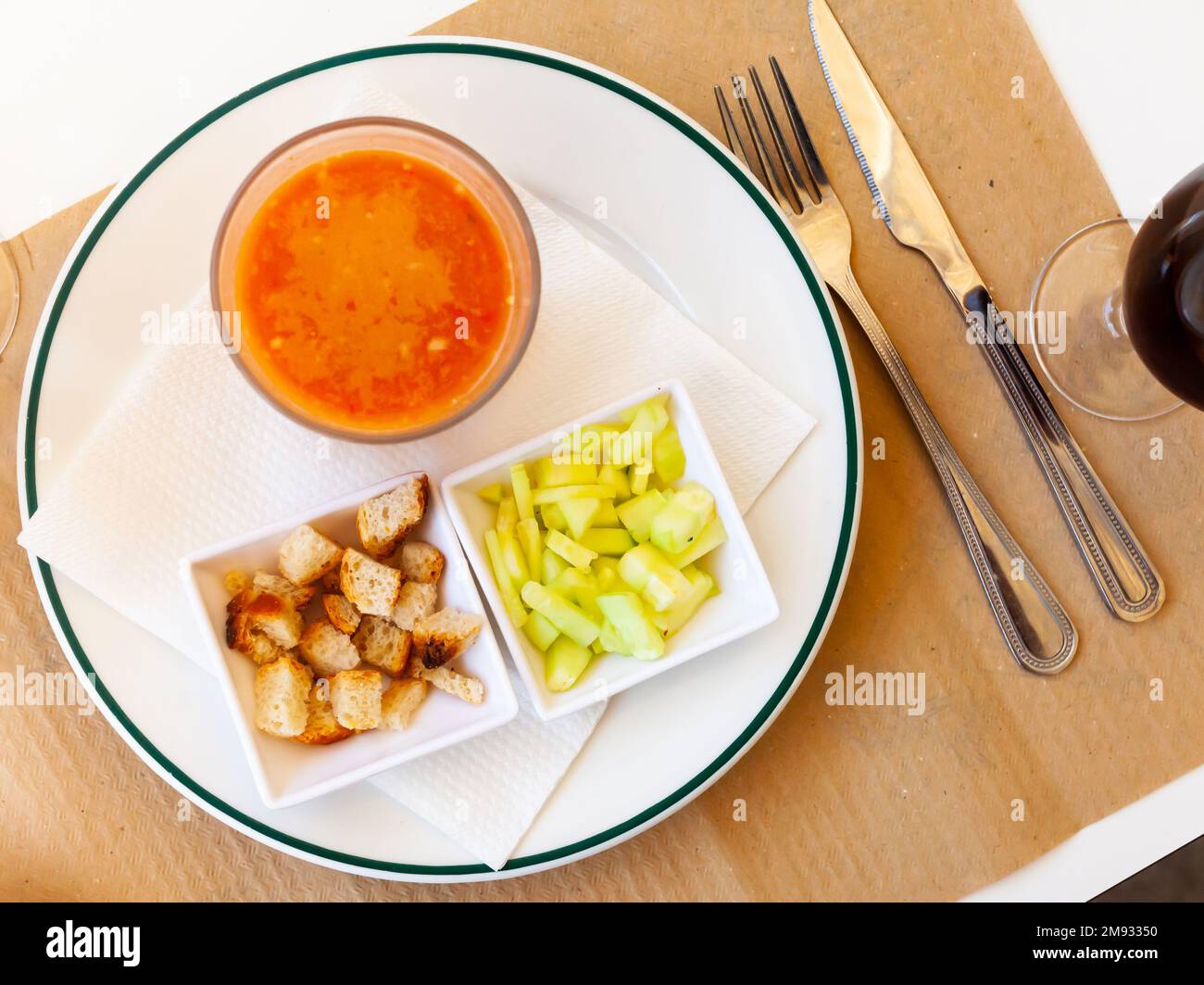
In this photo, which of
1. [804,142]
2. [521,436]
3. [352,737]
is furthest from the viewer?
[804,142]

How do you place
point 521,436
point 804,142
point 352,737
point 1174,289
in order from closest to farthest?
point 1174,289 < point 352,737 < point 521,436 < point 804,142

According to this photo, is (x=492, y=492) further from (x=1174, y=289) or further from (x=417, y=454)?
(x=1174, y=289)

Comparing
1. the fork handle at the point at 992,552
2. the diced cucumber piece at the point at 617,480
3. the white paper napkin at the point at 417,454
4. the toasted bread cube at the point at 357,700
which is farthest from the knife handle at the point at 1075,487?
the toasted bread cube at the point at 357,700

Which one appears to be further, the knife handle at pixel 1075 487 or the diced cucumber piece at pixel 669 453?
the knife handle at pixel 1075 487

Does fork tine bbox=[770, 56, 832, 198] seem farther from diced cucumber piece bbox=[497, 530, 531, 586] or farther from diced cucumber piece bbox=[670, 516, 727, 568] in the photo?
diced cucumber piece bbox=[497, 530, 531, 586]

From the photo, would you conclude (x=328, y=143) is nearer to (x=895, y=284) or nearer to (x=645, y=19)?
(x=645, y=19)

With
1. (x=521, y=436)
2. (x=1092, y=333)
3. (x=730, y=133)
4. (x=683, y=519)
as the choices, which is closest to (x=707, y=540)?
(x=683, y=519)

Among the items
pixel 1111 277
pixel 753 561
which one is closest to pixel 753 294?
pixel 753 561

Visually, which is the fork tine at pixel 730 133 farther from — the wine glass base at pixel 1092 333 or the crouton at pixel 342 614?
the crouton at pixel 342 614
